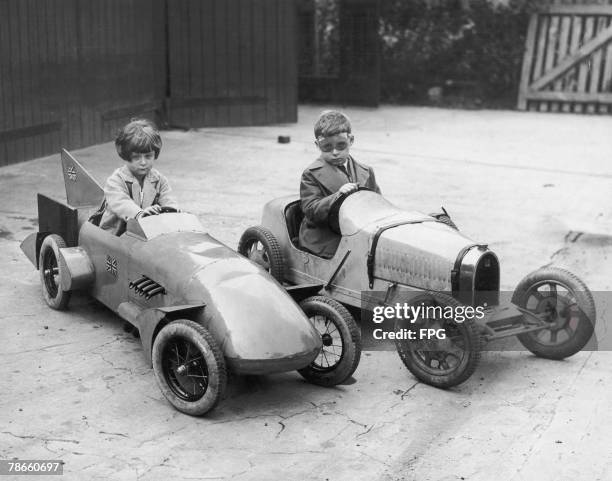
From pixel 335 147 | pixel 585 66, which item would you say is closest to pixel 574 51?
pixel 585 66

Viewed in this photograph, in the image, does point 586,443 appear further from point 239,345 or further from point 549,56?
point 549,56

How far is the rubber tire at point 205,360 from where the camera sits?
14.7 feet

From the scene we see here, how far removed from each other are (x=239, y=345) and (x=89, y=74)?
25.8 ft

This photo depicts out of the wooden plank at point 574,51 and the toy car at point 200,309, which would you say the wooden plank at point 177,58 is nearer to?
the wooden plank at point 574,51

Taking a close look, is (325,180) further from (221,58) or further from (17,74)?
(221,58)

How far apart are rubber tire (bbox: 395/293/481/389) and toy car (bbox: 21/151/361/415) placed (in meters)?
0.33

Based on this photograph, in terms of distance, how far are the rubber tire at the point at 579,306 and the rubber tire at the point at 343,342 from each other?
1.10 meters

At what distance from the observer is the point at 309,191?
5.97 meters

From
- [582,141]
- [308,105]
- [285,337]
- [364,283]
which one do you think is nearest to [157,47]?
[308,105]

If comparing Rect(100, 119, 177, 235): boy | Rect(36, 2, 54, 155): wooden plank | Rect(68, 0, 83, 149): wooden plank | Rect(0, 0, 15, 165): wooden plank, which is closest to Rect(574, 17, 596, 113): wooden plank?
Rect(68, 0, 83, 149): wooden plank

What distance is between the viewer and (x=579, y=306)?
17.5 ft

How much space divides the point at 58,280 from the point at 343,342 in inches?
81.2

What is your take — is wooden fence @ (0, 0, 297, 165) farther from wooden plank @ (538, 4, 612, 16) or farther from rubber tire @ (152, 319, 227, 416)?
rubber tire @ (152, 319, 227, 416)
